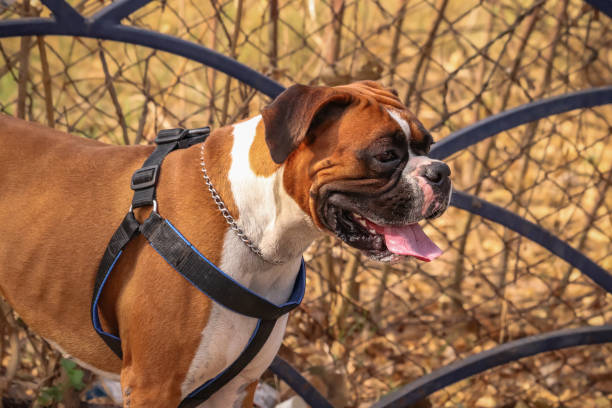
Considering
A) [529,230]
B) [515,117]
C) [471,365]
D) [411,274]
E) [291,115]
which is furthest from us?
[411,274]

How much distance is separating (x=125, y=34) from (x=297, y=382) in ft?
4.32

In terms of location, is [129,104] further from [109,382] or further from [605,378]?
[605,378]

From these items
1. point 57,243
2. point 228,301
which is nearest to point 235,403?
point 228,301

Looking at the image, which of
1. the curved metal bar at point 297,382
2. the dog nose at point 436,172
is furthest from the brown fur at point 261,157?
the curved metal bar at point 297,382

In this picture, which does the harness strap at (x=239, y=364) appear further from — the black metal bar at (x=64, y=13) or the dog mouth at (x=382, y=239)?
the black metal bar at (x=64, y=13)

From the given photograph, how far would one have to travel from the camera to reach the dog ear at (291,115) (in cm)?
162

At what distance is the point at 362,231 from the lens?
5.85 feet

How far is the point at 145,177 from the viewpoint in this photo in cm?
183

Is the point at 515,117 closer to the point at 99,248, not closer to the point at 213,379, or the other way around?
the point at 213,379

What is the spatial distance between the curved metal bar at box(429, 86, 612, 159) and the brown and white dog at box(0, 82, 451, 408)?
21.3 inches

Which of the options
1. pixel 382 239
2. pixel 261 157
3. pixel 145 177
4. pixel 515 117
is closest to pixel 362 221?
pixel 382 239

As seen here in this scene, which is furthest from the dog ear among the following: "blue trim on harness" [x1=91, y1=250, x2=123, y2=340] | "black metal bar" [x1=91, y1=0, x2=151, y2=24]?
"black metal bar" [x1=91, y1=0, x2=151, y2=24]

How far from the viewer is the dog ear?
162 centimetres

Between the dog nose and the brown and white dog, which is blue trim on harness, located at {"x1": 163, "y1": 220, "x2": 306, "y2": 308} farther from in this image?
the dog nose
